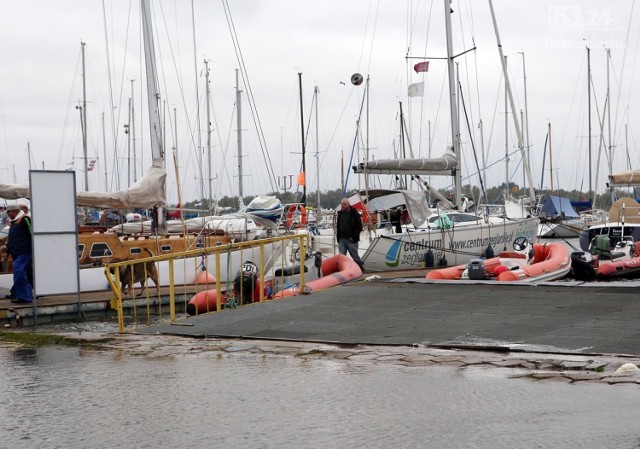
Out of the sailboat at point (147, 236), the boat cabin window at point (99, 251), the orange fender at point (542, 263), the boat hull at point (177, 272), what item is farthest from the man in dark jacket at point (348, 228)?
the boat cabin window at point (99, 251)

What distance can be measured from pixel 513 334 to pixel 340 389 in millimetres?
3348

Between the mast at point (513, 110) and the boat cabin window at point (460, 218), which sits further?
the boat cabin window at point (460, 218)

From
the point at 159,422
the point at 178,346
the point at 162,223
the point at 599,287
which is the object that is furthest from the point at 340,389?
the point at 162,223

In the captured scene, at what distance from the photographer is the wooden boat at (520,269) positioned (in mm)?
16844

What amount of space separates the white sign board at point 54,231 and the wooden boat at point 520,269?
6786mm

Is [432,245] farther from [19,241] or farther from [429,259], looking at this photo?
[19,241]

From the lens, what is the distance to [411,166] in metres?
28.0

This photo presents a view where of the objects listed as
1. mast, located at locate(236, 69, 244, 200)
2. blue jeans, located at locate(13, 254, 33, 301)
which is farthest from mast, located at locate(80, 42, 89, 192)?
blue jeans, located at locate(13, 254, 33, 301)

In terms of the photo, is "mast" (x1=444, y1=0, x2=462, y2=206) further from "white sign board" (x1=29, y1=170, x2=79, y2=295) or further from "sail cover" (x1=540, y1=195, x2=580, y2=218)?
"sail cover" (x1=540, y1=195, x2=580, y2=218)

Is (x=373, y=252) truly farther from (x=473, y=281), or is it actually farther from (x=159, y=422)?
(x=159, y=422)

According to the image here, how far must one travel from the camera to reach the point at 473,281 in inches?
623

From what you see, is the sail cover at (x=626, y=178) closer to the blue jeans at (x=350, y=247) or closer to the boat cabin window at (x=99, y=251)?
the blue jeans at (x=350, y=247)

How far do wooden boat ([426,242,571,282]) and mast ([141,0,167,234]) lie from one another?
891cm

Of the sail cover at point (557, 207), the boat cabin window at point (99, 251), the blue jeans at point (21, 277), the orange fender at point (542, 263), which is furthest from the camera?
the sail cover at point (557, 207)
